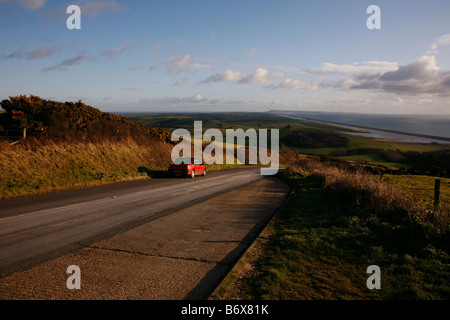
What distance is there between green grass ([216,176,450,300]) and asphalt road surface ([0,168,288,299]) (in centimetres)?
93

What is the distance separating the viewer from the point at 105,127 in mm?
22656

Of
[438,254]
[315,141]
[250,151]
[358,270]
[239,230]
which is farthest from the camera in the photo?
[315,141]

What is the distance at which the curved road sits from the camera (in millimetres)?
6075

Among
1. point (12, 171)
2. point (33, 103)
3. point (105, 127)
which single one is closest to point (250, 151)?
point (105, 127)

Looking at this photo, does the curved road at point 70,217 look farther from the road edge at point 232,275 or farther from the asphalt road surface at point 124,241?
the road edge at point 232,275

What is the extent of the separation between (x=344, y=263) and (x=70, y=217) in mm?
8125

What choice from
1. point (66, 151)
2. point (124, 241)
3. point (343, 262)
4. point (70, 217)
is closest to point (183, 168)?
point (66, 151)

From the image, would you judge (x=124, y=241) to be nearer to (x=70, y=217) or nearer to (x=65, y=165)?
(x=70, y=217)

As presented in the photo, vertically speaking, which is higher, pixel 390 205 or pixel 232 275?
pixel 390 205

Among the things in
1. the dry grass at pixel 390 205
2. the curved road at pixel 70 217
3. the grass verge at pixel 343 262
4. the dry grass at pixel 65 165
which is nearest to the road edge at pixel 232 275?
the grass verge at pixel 343 262

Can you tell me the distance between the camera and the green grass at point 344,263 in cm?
443

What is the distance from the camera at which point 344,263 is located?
221 inches
